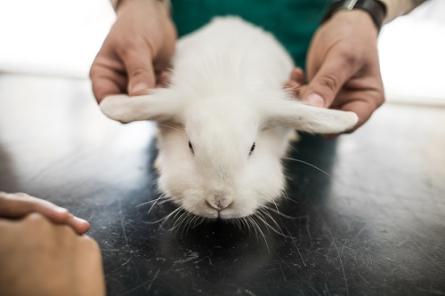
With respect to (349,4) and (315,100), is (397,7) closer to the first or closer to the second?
(349,4)

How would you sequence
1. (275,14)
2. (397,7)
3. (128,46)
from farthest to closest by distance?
(275,14) → (397,7) → (128,46)

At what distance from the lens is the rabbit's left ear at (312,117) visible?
1.07 metres

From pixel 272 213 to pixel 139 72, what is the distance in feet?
1.72

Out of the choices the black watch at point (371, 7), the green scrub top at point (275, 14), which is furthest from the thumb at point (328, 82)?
the green scrub top at point (275, 14)

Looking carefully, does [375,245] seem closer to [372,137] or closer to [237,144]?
[237,144]

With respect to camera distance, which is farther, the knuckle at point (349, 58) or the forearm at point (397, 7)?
the forearm at point (397, 7)

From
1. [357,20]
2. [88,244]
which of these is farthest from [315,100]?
[88,244]

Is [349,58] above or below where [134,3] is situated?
below

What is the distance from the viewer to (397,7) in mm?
1604

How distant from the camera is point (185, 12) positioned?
205 cm

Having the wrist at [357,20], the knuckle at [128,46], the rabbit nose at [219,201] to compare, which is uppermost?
the knuckle at [128,46]

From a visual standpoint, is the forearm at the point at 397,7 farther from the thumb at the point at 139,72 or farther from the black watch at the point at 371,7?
the thumb at the point at 139,72

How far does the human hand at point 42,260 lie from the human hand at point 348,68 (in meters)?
0.73

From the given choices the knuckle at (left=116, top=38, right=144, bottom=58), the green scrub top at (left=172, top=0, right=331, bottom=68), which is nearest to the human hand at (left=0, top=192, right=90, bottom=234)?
the knuckle at (left=116, top=38, right=144, bottom=58)
